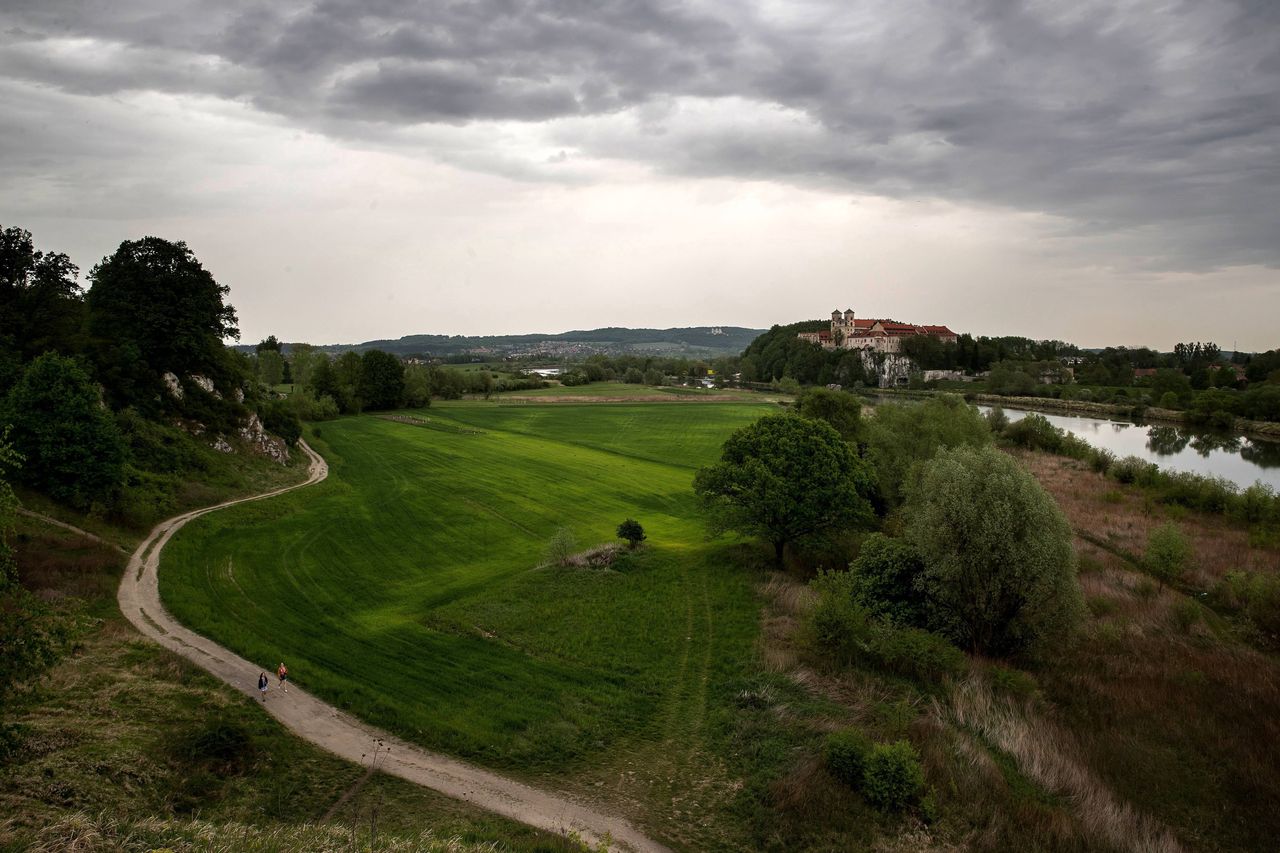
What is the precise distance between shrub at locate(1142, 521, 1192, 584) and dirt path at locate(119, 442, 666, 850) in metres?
29.1

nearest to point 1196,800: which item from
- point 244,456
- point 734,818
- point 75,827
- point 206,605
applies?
point 734,818

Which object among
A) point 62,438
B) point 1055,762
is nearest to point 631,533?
point 1055,762

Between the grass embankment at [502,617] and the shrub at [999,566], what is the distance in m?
6.91

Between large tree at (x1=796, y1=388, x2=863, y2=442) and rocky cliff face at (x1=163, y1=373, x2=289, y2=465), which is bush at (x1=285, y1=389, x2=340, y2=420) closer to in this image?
rocky cliff face at (x1=163, y1=373, x2=289, y2=465)

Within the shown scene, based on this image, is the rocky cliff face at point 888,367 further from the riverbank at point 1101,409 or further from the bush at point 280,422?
the bush at point 280,422

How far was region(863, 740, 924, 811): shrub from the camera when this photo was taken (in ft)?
48.0

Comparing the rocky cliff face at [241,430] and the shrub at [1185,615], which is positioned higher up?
the rocky cliff face at [241,430]

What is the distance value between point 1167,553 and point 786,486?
56.5 ft

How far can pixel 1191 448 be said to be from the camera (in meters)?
79.8

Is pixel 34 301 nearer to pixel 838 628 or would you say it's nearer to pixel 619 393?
pixel 838 628

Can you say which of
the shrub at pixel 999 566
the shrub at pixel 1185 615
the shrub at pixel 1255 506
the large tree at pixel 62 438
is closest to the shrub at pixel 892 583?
the shrub at pixel 999 566

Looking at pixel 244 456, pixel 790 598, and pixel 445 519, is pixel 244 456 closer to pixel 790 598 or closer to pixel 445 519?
pixel 445 519

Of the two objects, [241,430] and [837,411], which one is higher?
[837,411]

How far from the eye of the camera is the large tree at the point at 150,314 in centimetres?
4659
